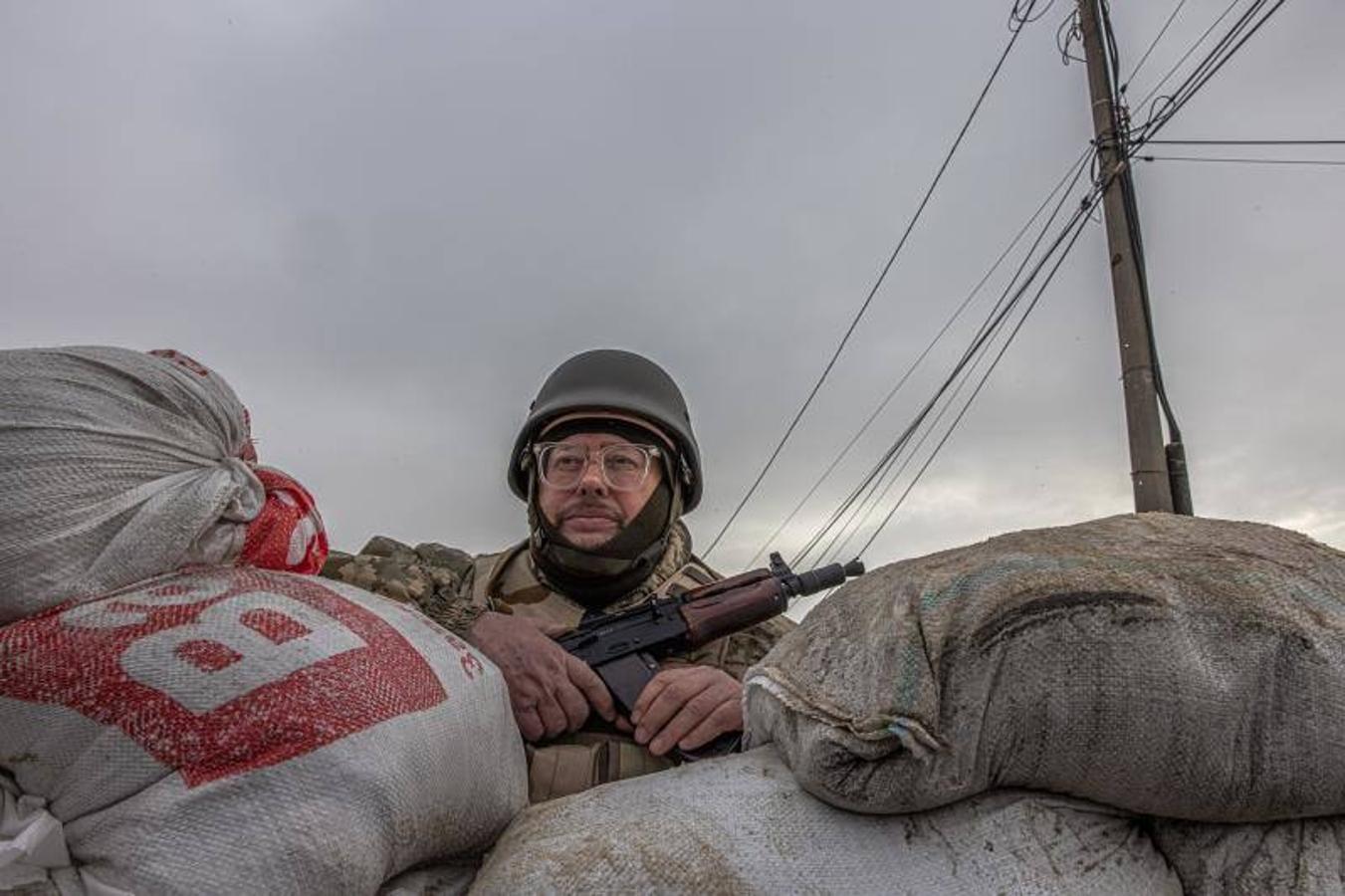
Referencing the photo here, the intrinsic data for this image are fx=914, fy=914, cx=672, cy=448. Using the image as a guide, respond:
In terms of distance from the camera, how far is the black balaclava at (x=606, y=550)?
2.27m

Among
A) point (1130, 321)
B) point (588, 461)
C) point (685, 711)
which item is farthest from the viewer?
point (1130, 321)

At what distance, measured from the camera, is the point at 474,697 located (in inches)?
41.8

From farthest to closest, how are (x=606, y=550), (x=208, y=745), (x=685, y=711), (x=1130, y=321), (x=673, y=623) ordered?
(x=1130, y=321) < (x=606, y=550) < (x=673, y=623) < (x=685, y=711) < (x=208, y=745)

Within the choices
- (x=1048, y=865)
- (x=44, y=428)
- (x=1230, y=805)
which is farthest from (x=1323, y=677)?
(x=44, y=428)

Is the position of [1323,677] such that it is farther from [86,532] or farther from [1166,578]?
[86,532]

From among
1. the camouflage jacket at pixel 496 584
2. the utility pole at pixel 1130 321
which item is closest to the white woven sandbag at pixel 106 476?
the camouflage jacket at pixel 496 584

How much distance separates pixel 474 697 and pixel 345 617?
7.1 inches

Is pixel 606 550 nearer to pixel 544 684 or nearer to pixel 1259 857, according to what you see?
pixel 544 684

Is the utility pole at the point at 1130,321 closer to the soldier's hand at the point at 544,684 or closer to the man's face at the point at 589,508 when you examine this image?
the man's face at the point at 589,508

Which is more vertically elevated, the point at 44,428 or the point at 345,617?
the point at 44,428

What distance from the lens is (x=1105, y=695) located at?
A: 0.95 metres

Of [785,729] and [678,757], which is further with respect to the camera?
[678,757]

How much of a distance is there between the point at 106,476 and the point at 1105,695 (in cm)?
106

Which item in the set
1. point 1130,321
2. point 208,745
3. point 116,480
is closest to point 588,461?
point 116,480
